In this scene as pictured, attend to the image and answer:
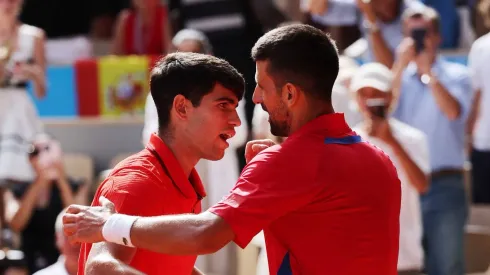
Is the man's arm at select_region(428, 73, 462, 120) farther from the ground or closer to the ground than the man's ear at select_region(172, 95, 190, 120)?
closer to the ground

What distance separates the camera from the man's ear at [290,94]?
126 inches

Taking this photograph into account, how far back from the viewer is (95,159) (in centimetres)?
912

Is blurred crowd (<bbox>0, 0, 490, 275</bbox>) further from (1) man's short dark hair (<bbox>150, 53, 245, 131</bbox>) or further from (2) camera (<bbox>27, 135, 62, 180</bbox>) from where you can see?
(1) man's short dark hair (<bbox>150, 53, 245, 131</bbox>)

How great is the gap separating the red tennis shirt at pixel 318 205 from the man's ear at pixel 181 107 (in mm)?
484

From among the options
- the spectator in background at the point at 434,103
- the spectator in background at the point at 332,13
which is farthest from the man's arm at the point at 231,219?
the spectator in background at the point at 332,13

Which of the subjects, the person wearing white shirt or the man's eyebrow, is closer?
the man's eyebrow

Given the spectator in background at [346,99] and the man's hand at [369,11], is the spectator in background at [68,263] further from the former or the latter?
the man's hand at [369,11]

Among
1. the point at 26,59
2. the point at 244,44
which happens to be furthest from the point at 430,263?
the point at 26,59

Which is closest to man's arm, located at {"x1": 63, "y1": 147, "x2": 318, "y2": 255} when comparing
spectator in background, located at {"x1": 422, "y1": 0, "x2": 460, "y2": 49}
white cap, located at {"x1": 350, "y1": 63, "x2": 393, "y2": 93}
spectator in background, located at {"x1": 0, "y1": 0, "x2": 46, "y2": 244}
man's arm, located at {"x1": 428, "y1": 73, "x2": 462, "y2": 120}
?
white cap, located at {"x1": 350, "y1": 63, "x2": 393, "y2": 93}

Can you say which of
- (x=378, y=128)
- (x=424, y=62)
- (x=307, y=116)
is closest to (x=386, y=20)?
(x=424, y=62)

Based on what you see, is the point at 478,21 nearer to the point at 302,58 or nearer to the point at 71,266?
the point at 71,266

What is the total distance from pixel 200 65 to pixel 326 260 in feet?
2.70

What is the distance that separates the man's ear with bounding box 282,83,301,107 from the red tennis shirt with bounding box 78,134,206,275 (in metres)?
0.52

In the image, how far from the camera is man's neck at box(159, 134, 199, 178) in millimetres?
3613
